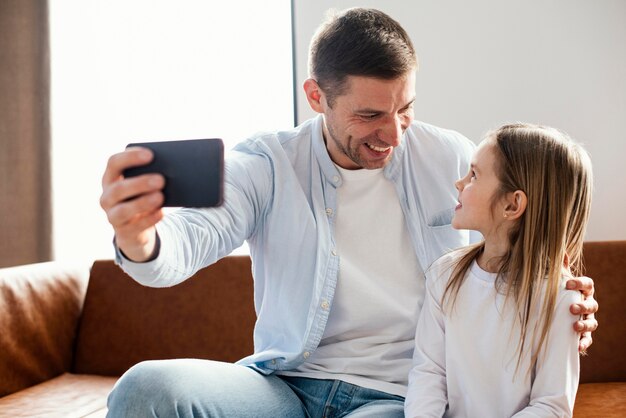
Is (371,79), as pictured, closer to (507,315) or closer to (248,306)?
(507,315)

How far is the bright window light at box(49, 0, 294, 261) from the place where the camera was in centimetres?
330

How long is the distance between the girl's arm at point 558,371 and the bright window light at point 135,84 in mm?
2002

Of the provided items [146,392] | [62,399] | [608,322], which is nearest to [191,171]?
[146,392]

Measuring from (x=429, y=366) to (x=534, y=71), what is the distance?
1.57m

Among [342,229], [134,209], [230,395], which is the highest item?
[134,209]

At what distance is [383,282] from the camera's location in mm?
1644

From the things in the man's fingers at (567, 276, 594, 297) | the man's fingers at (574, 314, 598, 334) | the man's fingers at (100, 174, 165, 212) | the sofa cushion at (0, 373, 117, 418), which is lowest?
the sofa cushion at (0, 373, 117, 418)

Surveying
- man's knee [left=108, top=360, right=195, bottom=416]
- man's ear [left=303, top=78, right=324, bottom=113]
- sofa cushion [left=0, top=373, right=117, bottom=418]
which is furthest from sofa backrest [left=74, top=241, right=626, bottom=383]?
man's knee [left=108, top=360, right=195, bottom=416]

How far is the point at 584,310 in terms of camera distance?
1420 mm

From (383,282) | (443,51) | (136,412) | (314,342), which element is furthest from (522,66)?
(136,412)

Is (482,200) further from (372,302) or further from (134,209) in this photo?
(134,209)

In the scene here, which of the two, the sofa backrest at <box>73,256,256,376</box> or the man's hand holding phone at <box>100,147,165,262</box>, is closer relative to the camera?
the man's hand holding phone at <box>100,147,165,262</box>

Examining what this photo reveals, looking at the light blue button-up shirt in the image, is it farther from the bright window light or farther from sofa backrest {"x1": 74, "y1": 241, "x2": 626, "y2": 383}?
the bright window light

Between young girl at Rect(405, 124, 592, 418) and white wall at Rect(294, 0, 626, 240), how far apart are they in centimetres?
122
